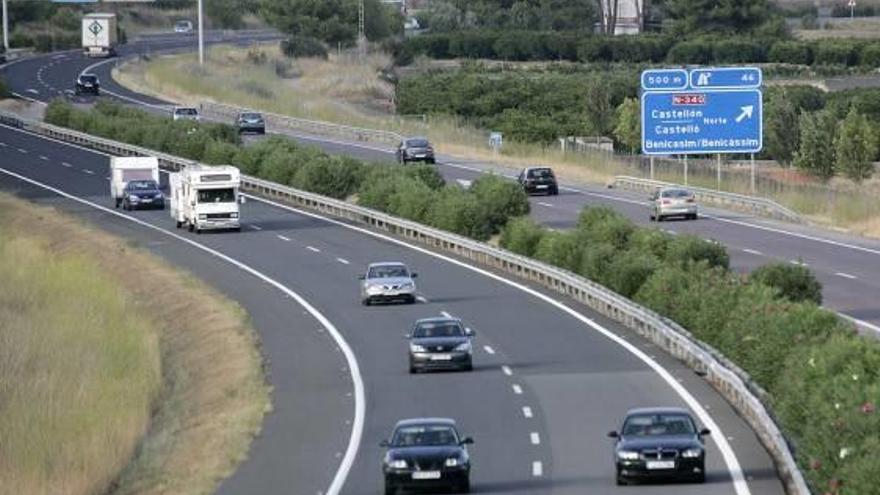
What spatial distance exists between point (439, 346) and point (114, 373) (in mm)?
11982

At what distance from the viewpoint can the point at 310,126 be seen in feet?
415

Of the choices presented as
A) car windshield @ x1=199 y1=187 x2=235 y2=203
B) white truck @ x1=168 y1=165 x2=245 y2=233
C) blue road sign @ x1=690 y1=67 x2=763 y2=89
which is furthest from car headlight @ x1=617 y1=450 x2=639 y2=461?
blue road sign @ x1=690 y1=67 x2=763 y2=89

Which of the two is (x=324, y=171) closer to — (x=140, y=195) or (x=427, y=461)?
(x=140, y=195)

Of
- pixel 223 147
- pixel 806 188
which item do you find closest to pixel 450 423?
pixel 806 188

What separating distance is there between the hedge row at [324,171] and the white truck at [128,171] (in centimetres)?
617

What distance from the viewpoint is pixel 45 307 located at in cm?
6888

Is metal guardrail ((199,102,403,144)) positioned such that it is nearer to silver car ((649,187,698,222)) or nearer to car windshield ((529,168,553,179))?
car windshield ((529,168,553,179))

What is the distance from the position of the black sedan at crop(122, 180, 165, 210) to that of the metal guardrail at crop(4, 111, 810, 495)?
532 centimetres

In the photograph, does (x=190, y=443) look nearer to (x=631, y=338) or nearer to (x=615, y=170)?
(x=631, y=338)

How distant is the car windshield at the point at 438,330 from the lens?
153ft

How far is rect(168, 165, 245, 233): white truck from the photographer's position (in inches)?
3127

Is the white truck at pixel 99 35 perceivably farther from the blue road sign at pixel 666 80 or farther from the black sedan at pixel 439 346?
the black sedan at pixel 439 346

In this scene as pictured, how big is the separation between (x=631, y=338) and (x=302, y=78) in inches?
4873

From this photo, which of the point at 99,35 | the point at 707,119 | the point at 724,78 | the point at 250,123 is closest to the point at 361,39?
the point at 99,35
